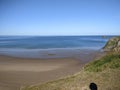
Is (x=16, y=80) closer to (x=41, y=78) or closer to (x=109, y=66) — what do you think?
(x=41, y=78)

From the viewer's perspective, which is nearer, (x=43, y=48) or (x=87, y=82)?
(x=87, y=82)

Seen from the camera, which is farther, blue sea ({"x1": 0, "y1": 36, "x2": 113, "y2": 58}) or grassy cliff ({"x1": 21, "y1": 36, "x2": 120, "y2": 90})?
blue sea ({"x1": 0, "y1": 36, "x2": 113, "y2": 58})

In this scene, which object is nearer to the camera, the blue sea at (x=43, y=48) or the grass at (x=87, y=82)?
the grass at (x=87, y=82)

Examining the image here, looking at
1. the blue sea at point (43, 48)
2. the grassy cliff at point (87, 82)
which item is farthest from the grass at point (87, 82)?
the blue sea at point (43, 48)

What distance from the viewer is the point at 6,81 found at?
12906 mm

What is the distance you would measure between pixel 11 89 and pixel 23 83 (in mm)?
1738

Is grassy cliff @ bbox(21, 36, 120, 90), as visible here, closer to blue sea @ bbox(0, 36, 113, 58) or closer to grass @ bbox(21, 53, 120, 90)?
grass @ bbox(21, 53, 120, 90)

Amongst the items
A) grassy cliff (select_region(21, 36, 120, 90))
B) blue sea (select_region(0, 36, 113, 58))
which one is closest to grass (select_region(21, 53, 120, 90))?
grassy cliff (select_region(21, 36, 120, 90))

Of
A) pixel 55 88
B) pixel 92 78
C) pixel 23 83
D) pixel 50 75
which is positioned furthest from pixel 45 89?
pixel 50 75

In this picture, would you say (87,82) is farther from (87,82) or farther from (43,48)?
(43,48)

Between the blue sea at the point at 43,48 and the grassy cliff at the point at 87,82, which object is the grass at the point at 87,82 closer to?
the grassy cliff at the point at 87,82

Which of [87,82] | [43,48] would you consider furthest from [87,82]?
[43,48]

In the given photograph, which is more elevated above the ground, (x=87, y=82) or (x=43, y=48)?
(x=87, y=82)

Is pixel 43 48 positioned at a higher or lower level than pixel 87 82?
lower
